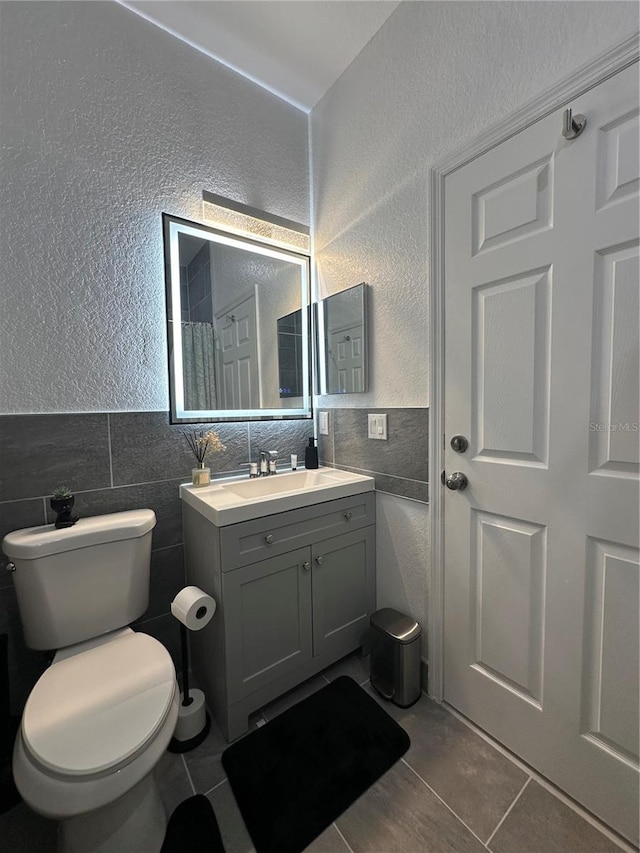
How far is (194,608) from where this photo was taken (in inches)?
48.6

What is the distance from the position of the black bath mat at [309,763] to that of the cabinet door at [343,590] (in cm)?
21

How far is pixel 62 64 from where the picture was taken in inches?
53.2

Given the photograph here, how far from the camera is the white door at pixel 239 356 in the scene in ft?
5.81

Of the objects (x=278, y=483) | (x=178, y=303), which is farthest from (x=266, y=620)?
(x=178, y=303)

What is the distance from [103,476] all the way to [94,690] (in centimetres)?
75

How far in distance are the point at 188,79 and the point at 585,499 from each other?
7.78 feet

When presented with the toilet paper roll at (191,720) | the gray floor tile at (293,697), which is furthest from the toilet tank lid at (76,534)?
the gray floor tile at (293,697)

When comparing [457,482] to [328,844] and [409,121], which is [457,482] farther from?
[409,121]

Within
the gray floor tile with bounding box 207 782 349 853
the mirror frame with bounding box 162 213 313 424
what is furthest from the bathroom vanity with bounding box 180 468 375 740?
the mirror frame with bounding box 162 213 313 424

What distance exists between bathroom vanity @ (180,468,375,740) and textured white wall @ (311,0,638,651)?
18cm

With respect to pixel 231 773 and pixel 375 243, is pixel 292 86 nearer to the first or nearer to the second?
pixel 375 243

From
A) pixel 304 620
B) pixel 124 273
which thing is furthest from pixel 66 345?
pixel 304 620

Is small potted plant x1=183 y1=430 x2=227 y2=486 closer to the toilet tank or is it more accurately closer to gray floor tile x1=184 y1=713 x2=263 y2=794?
the toilet tank

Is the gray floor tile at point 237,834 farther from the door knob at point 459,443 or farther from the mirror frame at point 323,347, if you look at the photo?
the mirror frame at point 323,347
